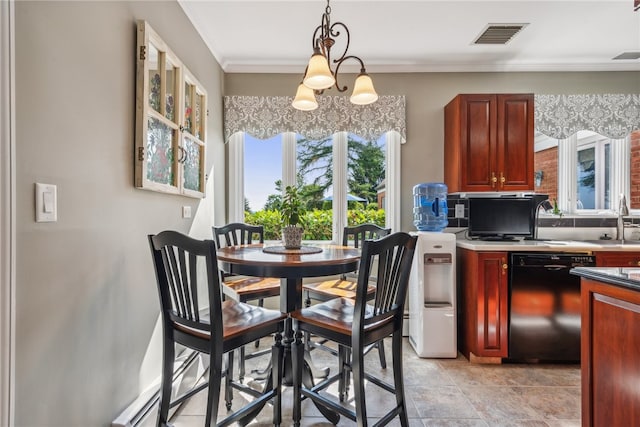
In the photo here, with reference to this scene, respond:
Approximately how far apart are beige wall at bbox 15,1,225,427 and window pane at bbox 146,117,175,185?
0.11m

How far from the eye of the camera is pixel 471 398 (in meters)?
2.05

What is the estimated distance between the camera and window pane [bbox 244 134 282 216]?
3363 mm

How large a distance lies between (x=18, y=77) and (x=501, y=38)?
3182 millimetres

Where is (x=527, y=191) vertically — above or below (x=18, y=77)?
below

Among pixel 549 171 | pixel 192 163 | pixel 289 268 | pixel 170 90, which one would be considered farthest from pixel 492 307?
pixel 170 90

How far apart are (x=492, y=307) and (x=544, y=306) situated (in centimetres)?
37

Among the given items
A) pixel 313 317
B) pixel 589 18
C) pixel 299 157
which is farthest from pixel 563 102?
pixel 313 317

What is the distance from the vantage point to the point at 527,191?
2.87 meters

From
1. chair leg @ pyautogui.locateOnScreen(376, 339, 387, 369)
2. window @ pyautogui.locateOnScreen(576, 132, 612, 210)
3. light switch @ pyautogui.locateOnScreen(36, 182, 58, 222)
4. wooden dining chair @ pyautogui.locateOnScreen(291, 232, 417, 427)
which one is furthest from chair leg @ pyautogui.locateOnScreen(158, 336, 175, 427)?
window @ pyautogui.locateOnScreen(576, 132, 612, 210)

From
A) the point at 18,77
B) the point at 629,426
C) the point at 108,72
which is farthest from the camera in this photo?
the point at 108,72

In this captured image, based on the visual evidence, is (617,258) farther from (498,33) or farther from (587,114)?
(498,33)

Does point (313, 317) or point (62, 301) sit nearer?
point (62, 301)

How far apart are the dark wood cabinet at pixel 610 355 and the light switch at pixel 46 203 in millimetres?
1981

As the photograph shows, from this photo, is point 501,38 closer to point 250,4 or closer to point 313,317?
point 250,4
